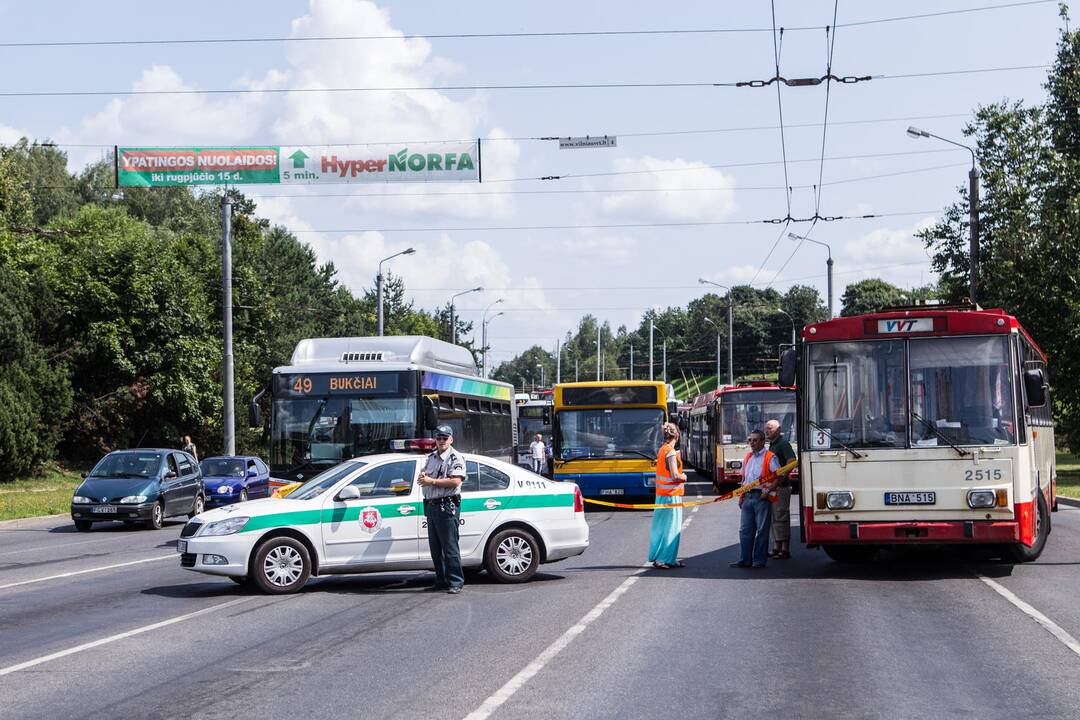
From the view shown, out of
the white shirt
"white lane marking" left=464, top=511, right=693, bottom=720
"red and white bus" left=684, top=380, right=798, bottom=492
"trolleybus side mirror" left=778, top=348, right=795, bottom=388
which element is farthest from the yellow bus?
"white lane marking" left=464, top=511, right=693, bottom=720

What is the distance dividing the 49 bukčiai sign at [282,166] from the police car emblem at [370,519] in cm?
1385

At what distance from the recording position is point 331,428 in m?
20.9

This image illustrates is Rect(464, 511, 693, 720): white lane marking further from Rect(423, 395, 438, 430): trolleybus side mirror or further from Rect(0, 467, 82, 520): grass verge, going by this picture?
Rect(0, 467, 82, 520): grass verge

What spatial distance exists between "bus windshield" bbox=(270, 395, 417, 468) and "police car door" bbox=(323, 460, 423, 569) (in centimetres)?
662

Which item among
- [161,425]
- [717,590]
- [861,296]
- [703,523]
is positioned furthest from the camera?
[861,296]

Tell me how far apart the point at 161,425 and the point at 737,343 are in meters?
97.7

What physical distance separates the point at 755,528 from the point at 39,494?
2788cm

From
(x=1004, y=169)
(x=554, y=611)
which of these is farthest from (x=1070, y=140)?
(x=554, y=611)

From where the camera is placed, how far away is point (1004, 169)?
137 feet

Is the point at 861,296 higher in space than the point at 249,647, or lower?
higher

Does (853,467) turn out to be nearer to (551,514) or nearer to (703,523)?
(551,514)

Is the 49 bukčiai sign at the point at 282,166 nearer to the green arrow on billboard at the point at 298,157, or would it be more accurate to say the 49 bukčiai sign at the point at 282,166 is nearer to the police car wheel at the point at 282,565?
the green arrow on billboard at the point at 298,157

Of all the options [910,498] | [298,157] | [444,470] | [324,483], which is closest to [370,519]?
[324,483]

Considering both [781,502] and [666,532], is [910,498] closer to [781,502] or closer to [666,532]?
[781,502]
